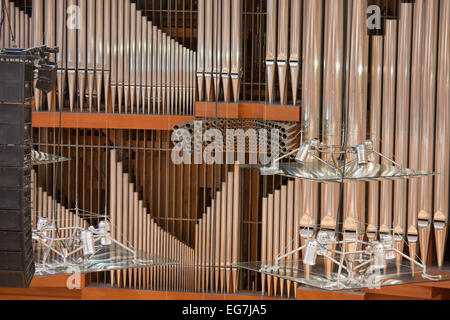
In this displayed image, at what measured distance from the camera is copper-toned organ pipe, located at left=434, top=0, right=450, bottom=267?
5359 mm

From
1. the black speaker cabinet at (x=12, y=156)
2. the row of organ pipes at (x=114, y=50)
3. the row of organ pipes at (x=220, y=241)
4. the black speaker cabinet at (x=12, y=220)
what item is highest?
the row of organ pipes at (x=114, y=50)

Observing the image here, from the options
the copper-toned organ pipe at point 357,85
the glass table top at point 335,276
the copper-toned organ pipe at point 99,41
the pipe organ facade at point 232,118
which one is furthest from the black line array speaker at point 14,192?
the copper-toned organ pipe at point 357,85

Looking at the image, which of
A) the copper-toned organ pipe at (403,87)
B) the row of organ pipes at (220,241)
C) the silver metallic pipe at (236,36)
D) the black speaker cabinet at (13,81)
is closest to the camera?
the black speaker cabinet at (13,81)

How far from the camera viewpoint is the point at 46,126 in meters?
6.05

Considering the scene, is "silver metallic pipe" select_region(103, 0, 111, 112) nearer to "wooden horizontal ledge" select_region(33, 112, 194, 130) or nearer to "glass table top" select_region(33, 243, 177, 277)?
"wooden horizontal ledge" select_region(33, 112, 194, 130)

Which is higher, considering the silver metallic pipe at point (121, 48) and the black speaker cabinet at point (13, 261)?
the silver metallic pipe at point (121, 48)

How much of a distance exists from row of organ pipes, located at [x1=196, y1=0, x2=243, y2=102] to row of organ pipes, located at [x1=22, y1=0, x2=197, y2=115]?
0.12 metres

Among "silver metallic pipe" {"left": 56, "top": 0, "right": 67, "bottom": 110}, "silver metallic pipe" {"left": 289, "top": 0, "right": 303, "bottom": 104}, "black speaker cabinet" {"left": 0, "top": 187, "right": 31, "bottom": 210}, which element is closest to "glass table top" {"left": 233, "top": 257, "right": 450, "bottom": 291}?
"black speaker cabinet" {"left": 0, "top": 187, "right": 31, "bottom": 210}

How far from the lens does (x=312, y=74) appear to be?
5406mm

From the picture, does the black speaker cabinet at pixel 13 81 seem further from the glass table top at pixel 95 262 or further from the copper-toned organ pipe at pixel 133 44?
the copper-toned organ pipe at pixel 133 44

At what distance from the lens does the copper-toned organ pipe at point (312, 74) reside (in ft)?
17.5

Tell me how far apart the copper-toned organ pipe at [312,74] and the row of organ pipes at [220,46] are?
545mm

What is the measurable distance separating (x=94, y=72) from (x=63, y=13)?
0.49m
